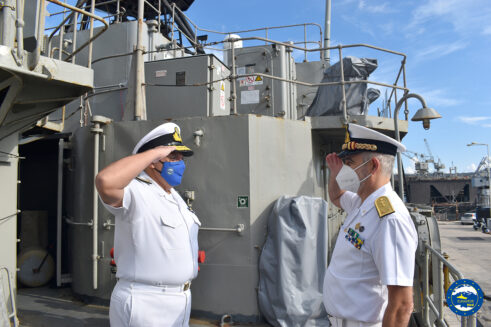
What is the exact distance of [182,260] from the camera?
2.28 meters

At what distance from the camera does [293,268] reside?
4293 mm

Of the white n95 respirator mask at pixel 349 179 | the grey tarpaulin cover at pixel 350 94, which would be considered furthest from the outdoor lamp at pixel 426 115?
the white n95 respirator mask at pixel 349 179

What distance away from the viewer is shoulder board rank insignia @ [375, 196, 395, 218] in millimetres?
1917

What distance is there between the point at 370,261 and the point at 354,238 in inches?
5.9

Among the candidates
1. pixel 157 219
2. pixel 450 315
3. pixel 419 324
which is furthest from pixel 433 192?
pixel 157 219

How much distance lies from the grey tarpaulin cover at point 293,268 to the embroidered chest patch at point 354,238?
2216 mm

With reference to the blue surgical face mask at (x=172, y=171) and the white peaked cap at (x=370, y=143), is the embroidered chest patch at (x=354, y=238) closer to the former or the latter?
the white peaked cap at (x=370, y=143)

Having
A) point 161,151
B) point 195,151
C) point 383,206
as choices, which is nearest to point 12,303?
point 195,151

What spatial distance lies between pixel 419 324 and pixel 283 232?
6.13 ft

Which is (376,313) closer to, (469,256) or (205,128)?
(205,128)

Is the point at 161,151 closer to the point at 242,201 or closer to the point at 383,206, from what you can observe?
the point at 383,206

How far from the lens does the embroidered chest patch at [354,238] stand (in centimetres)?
201

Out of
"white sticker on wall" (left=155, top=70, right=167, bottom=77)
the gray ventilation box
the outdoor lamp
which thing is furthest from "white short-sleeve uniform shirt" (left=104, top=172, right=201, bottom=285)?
the outdoor lamp

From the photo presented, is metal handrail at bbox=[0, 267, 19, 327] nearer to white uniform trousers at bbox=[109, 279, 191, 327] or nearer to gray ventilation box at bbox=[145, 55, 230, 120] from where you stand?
white uniform trousers at bbox=[109, 279, 191, 327]
